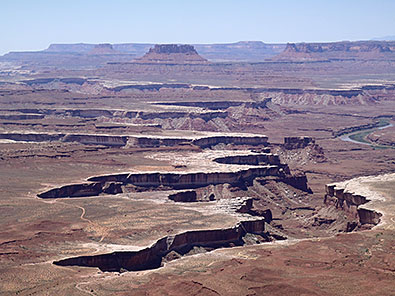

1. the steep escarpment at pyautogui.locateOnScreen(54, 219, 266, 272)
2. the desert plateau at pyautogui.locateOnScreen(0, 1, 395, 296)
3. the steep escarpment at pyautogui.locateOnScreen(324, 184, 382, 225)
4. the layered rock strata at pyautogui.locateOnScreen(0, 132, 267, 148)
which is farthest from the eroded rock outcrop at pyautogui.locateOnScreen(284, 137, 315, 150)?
the steep escarpment at pyautogui.locateOnScreen(54, 219, 266, 272)

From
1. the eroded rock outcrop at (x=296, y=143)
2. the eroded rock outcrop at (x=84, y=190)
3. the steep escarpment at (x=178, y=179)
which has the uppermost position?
the eroded rock outcrop at (x=84, y=190)

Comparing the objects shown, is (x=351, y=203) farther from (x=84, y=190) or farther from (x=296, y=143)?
(x=296, y=143)

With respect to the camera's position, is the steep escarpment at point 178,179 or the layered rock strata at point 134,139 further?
the layered rock strata at point 134,139

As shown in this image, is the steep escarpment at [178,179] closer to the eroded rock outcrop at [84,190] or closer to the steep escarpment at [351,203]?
the eroded rock outcrop at [84,190]

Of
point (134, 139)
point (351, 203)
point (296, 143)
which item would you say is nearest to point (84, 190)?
point (351, 203)

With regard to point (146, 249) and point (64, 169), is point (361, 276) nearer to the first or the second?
point (146, 249)

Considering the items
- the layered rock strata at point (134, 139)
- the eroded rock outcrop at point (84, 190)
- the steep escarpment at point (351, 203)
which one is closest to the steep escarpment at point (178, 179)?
the eroded rock outcrop at point (84, 190)

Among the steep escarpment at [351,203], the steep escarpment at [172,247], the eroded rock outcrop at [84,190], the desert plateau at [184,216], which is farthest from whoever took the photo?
the eroded rock outcrop at [84,190]

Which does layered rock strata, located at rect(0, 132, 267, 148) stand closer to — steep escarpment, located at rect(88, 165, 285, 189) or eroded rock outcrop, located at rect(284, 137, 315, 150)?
eroded rock outcrop, located at rect(284, 137, 315, 150)

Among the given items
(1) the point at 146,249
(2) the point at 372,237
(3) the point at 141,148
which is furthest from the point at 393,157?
(1) the point at 146,249
